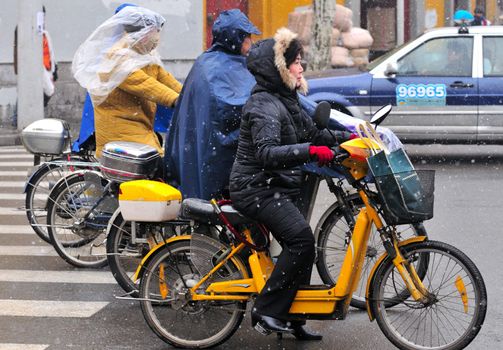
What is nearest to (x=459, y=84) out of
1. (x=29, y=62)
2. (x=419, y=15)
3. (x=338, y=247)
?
(x=338, y=247)

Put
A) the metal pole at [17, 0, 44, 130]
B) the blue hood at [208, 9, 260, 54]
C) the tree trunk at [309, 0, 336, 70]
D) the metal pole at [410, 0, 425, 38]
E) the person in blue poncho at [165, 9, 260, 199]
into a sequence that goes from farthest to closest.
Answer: the metal pole at [410, 0, 425, 38] < the tree trunk at [309, 0, 336, 70] < the metal pole at [17, 0, 44, 130] < the blue hood at [208, 9, 260, 54] < the person in blue poncho at [165, 9, 260, 199]

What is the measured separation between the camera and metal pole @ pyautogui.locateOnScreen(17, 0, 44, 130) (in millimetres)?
17312

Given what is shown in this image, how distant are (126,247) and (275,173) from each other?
5.05ft

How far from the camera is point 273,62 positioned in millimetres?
5355

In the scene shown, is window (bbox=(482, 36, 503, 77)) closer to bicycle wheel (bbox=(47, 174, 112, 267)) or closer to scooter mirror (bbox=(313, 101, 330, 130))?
bicycle wheel (bbox=(47, 174, 112, 267))

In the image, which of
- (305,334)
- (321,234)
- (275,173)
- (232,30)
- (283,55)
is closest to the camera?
(283,55)

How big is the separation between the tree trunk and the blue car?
306 inches

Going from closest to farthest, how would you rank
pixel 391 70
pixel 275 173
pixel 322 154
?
pixel 322 154, pixel 275 173, pixel 391 70

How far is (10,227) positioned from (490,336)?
5126 mm

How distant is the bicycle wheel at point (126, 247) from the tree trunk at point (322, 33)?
1485 cm

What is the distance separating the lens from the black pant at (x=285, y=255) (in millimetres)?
5309

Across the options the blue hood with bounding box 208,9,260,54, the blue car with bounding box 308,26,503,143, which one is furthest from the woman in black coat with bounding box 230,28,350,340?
the blue car with bounding box 308,26,503,143

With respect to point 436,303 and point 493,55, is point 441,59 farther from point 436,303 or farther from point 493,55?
point 436,303

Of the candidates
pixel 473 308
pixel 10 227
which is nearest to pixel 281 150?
pixel 473 308
